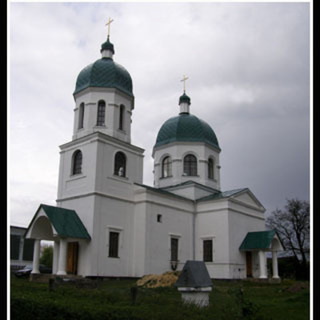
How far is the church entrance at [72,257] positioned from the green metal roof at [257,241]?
10.1 m

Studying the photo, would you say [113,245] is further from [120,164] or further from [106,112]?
[106,112]

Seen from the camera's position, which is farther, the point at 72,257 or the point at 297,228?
the point at 297,228

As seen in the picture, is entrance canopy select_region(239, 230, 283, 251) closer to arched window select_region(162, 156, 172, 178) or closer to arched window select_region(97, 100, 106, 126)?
arched window select_region(162, 156, 172, 178)

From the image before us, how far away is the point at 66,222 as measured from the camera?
18.0m

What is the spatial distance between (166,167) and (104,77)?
28.7 feet

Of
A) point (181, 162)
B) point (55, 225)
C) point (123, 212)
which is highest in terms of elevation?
point (181, 162)

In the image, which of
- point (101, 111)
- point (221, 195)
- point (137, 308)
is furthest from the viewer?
point (221, 195)

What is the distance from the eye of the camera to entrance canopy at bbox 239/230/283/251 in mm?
22578

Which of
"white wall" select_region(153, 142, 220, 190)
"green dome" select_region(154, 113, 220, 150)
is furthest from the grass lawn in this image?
"green dome" select_region(154, 113, 220, 150)

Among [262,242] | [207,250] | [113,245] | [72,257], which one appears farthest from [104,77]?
[262,242]

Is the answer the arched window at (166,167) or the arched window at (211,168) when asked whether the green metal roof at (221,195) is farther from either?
the arched window at (166,167)

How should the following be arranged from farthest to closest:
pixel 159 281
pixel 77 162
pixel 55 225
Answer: pixel 77 162 → pixel 55 225 → pixel 159 281

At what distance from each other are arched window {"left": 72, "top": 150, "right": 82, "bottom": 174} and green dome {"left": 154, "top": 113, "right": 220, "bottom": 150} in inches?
327

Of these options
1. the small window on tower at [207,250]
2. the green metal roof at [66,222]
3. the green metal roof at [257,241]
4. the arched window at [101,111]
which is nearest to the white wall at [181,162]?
the small window on tower at [207,250]
